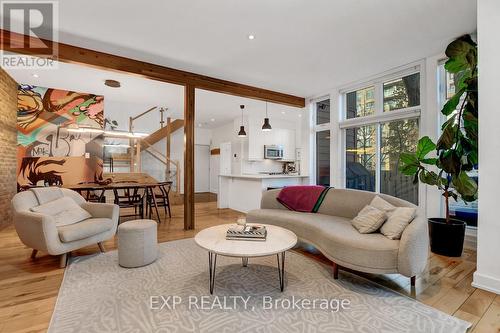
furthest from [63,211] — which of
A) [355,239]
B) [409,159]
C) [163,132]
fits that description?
[163,132]

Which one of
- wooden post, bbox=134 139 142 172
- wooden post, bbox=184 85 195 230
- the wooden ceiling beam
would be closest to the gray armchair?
wooden post, bbox=184 85 195 230

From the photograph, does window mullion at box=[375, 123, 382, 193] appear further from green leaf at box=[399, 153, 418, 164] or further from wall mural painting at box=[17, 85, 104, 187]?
wall mural painting at box=[17, 85, 104, 187]

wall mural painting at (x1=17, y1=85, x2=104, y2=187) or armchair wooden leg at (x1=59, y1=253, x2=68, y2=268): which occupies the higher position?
wall mural painting at (x1=17, y1=85, x2=104, y2=187)

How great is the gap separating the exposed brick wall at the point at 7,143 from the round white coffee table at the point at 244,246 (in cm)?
425

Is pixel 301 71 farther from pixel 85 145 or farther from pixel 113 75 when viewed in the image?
pixel 85 145

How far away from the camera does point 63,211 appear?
312cm

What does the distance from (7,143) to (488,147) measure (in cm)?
699

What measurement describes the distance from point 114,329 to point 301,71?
4.39 m

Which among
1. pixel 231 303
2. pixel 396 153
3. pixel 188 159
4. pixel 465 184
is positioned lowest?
pixel 231 303

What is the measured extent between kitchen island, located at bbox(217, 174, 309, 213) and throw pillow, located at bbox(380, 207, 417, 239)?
3264 mm

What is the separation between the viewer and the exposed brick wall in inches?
168

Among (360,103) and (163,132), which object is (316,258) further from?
(163,132)

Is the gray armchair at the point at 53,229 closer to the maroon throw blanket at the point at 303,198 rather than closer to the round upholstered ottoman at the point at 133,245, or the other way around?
the round upholstered ottoman at the point at 133,245

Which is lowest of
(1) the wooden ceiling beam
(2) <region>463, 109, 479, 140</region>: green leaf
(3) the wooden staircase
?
(2) <region>463, 109, 479, 140</region>: green leaf
